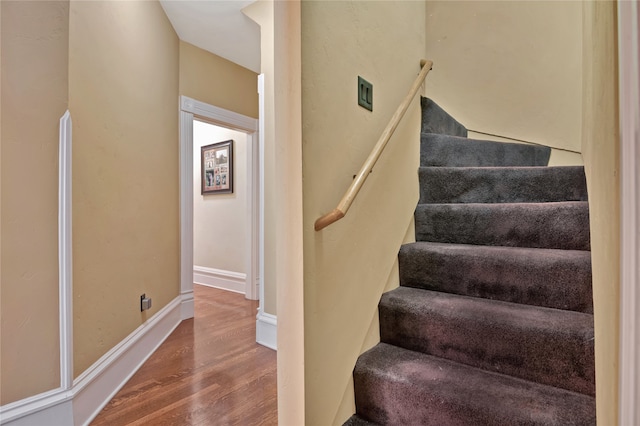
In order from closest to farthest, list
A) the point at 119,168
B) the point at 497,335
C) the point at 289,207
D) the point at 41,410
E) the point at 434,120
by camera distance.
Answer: the point at 289,207 < the point at 497,335 < the point at 41,410 < the point at 119,168 < the point at 434,120

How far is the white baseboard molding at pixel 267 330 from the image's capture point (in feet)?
7.51

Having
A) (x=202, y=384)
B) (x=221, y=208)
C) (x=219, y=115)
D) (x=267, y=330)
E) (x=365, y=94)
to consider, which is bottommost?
(x=202, y=384)

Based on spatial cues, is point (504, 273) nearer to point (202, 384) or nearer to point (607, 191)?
point (607, 191)

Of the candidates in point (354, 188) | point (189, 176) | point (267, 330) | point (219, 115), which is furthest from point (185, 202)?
point (354, 188)

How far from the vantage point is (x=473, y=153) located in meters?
2.13

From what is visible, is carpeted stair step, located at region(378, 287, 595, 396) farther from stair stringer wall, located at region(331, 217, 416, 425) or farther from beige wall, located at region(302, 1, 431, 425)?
beige wall, located at region(302, 1, 431, 425)

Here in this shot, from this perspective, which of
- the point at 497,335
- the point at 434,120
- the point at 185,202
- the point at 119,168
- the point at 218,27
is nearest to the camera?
the point at 497,335

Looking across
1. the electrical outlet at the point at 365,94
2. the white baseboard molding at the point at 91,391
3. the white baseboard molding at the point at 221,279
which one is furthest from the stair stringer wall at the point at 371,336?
the white baseboard molding at the point at 221,279

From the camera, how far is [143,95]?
2225 mm

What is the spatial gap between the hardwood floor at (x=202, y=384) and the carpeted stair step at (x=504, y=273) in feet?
3.28

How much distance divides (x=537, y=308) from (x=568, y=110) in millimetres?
1945

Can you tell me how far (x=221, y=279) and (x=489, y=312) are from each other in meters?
3.53

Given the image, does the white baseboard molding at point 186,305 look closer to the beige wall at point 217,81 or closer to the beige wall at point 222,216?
the beige wall at point 222,216

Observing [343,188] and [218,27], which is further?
[218,27]
